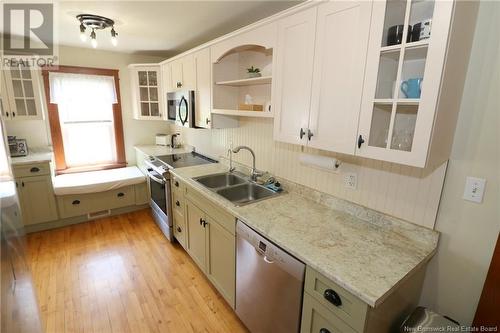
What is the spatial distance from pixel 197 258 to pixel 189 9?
7.00 ft

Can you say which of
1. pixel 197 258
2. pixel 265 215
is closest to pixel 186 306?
pixel 197 258

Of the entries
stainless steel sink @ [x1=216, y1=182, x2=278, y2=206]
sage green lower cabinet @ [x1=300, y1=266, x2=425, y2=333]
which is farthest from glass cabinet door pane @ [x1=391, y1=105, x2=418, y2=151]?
stainless steel sink @ [x1=216, y1=182, x2=278, y2=206]

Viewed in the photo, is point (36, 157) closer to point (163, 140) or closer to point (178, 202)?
point (163, 140)

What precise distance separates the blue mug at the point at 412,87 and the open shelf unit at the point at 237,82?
120 cm

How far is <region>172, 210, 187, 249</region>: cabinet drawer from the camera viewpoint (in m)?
2.58

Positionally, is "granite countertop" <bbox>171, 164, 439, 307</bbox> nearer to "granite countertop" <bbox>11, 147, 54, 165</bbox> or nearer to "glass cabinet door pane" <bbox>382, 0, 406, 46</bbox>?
"glass cabinet door pane" <bbox>382, 0, 406, 46</bbox>

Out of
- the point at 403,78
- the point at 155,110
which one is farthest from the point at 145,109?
the point at 403,78

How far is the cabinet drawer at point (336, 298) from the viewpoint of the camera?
1009mm

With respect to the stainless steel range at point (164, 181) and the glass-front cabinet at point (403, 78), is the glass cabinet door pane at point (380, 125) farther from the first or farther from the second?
the stainless steel range at point (164, 181)

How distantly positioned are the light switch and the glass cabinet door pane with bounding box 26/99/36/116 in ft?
14.0

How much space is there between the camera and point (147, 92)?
3.74m

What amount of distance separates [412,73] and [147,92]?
3.54m

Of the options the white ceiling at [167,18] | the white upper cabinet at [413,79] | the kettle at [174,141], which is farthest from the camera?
the kettle at [174,141]

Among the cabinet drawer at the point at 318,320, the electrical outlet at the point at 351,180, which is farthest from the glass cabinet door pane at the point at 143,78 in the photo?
the cabinet drawer at the point at 318,320
